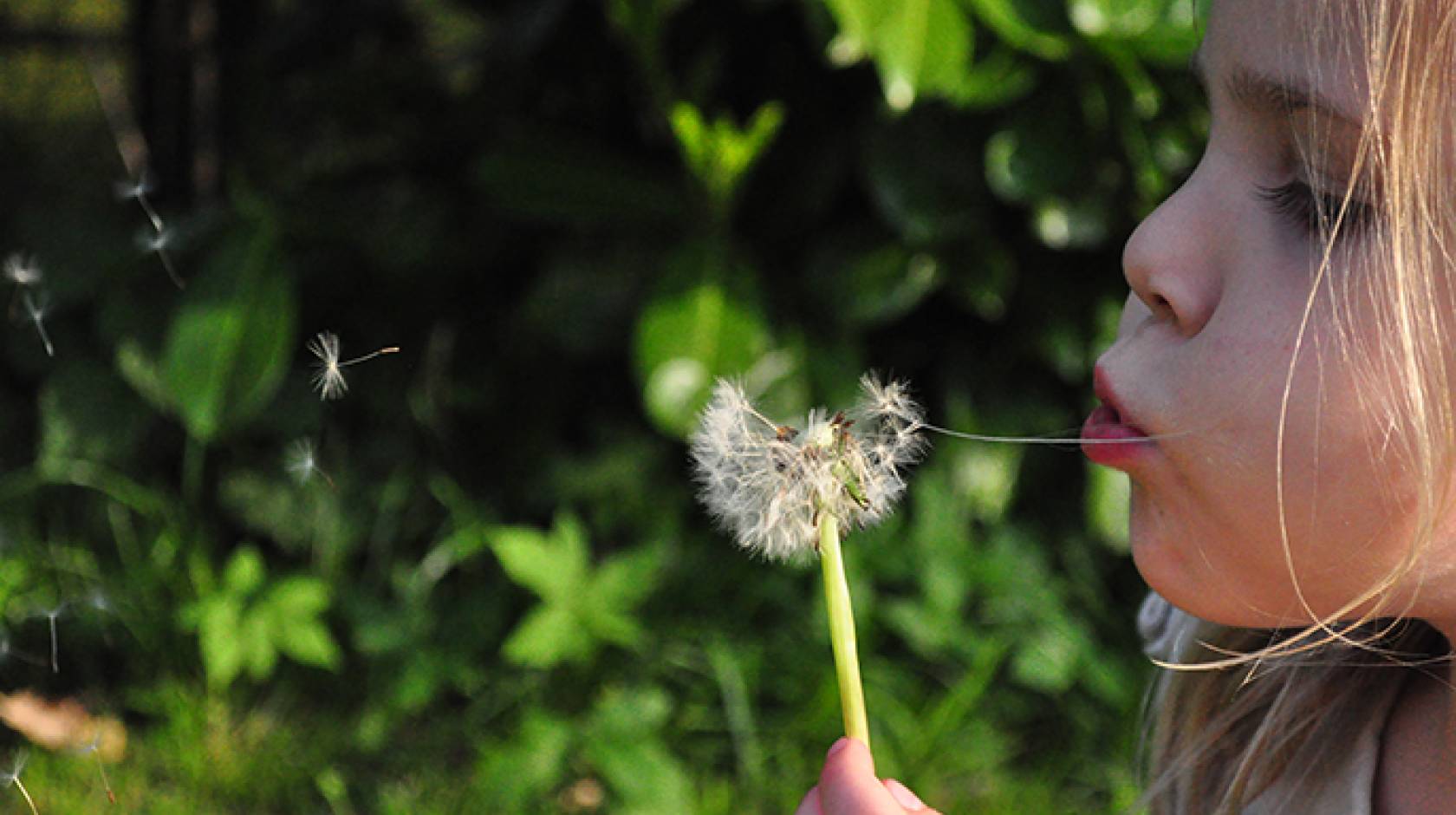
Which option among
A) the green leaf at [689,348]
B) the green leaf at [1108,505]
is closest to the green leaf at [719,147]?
the green leaf at [689,348]

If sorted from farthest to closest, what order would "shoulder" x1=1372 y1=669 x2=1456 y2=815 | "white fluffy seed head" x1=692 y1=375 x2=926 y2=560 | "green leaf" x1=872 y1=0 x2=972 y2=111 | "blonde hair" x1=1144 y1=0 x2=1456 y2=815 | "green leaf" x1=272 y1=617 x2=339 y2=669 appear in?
"green leaf" x1=272 y1=617 x2=339 y2=669
"green leaf" x1=872 y1=0 x2=972 y2=111
"shoulder" x1=1372 y1=669 x2=1456 y2=815
"white fluffy seed head" x1=692 y1=375 x2=926 y2=560
"blonde hair" x1=1144 y1=0 x2=1456 y2=815

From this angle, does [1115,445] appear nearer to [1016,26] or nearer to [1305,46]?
[1305,46]

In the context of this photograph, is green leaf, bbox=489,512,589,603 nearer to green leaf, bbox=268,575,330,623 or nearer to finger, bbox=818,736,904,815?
green leaf, bbox=268,575,330,623

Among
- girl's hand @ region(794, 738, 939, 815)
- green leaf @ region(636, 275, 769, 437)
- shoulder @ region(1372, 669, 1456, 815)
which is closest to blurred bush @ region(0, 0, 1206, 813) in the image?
green leaf @ region(636, 275, 769, 437)

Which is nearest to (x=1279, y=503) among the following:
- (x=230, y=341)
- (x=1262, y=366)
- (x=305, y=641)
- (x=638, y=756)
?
(x=1262, y=366)

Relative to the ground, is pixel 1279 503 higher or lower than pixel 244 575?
higher

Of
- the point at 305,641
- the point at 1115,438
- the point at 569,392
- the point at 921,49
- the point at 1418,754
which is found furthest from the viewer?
the point at 569,392

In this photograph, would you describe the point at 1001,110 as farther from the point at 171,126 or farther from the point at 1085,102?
the point at 171,126

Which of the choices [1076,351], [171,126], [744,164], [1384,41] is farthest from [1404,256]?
[171,126]
